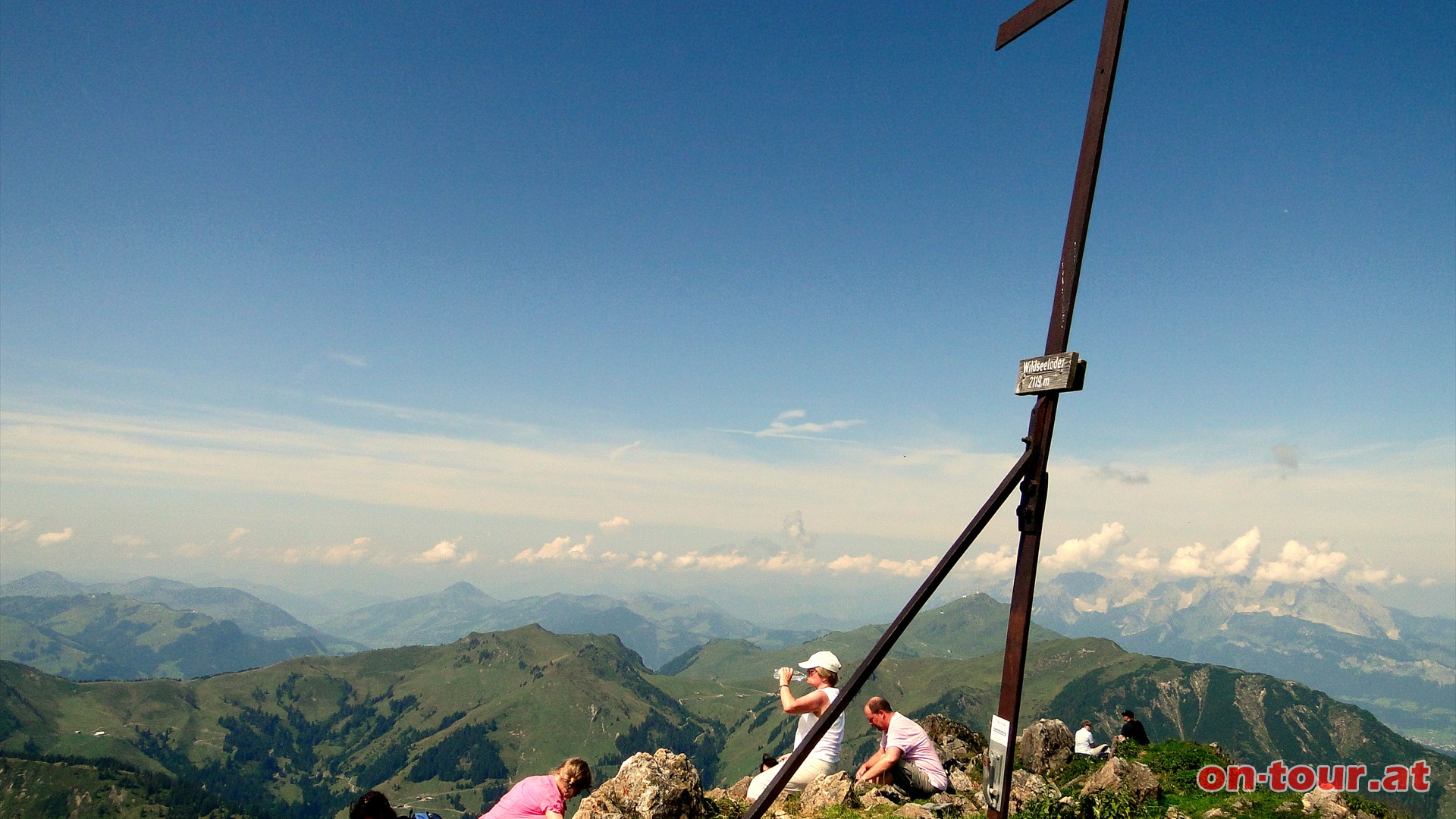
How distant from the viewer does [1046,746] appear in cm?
2669

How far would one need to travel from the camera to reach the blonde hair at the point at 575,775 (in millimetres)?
10297

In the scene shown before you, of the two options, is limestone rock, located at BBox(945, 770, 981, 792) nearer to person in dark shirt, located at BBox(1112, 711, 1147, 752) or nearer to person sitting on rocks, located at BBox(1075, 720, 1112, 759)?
person sitting on rocks, located at BBox(1075, 720, 1112, 759)

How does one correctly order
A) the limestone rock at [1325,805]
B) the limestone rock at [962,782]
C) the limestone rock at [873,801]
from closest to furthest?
the limestone rock at [873,801] < the limestone rock at [1325,805] < the limestone rock at [962,782]

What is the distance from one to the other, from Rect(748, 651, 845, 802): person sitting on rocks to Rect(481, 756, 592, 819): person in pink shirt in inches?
118

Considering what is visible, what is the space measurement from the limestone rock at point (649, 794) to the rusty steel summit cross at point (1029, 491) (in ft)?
20.9

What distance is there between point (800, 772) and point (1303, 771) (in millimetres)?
12879

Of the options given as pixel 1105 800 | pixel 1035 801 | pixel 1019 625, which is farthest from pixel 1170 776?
pixel 1019 625

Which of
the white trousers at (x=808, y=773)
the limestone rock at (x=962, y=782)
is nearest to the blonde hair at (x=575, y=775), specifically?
the white trousers at (x=808, y=773)

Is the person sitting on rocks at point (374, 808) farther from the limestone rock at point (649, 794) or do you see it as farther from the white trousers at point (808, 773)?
the white trousers at point (808, 773)

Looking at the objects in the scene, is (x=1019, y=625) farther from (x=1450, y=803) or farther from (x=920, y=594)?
(x=1450, y=803)

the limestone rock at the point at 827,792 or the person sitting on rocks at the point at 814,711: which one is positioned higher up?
the person sitting on rocks at the point at 814,711

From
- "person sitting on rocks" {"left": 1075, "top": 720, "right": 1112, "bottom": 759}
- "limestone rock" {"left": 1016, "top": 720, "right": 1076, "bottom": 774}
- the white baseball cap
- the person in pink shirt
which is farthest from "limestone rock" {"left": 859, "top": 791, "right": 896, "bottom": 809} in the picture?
"person sitting on rocks" {"left": 1075, "top": 720, "right": 1112, "bottom": 759}

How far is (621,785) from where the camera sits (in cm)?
1202
